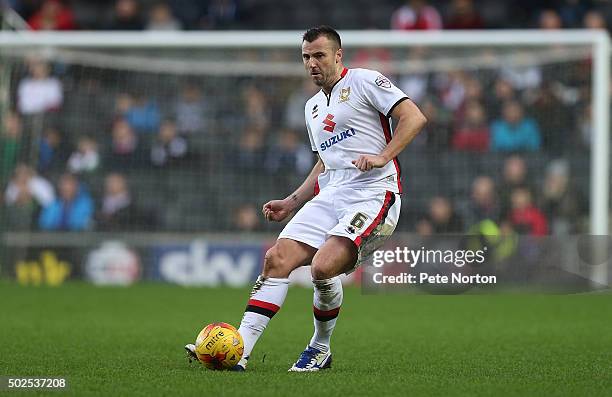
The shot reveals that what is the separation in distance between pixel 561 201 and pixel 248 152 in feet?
15.0

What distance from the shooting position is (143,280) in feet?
53.3

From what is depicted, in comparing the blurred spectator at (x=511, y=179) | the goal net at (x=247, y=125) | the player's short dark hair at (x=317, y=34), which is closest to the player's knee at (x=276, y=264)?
the player's short dark hair at (x=317, y=34)

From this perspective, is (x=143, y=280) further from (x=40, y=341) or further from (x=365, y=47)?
(x=40, y=341)

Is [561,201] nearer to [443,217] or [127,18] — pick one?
[443,217]

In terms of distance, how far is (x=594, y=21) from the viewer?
1742 cm

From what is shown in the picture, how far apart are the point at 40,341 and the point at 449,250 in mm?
3123

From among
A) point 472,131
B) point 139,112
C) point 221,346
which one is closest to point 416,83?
point 472,131

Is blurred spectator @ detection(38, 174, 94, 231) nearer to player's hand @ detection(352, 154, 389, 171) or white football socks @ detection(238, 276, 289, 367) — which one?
white football socks @ detection(238, 276, 289, 367)

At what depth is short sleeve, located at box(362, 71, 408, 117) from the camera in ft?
22.0

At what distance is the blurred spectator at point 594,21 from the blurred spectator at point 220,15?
607cm

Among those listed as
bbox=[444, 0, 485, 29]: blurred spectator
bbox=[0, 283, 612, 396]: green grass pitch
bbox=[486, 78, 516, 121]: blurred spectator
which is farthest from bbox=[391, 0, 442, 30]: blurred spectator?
bbox=[0, 283, 612, 396]: green grass pitch

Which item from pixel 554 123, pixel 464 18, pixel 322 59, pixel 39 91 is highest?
pixel 464 18

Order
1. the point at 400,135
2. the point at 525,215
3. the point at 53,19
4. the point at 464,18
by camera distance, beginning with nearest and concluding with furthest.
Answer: the point at 400,135
the point at 525,215
the point at 464,18
the point at 53,19

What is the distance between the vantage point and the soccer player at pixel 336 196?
660cm
